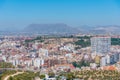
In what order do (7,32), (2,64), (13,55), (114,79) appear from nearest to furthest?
(114,79) → (2,64) → (13,55) → (7,32)

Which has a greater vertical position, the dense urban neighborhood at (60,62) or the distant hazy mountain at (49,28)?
the distant hazy mountain at (49,28)

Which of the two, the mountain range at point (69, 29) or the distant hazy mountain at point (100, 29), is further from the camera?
the mountain range at point (69, 29)

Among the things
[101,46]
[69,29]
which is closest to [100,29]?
[69,29]

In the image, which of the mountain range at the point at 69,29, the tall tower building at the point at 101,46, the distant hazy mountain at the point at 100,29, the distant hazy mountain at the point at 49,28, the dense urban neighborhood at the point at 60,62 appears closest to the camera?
the dense urban neighborhood at the point at 60,62

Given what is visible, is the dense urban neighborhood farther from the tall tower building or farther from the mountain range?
the mountain range

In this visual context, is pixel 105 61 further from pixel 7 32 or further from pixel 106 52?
pixel 7 32

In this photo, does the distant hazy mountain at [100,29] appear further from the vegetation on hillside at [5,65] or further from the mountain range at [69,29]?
the vegetation on hillside at [5,65]

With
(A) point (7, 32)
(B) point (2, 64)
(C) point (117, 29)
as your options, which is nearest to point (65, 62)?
(B) point (2, 64)

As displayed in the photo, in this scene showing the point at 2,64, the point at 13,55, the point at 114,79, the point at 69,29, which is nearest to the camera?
the point at 114,79

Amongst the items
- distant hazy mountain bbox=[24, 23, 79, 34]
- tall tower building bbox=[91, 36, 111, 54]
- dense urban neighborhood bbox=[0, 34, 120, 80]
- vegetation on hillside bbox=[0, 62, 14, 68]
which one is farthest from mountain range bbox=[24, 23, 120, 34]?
vegetation on hillside bbox=[0, 62, 14, 68]

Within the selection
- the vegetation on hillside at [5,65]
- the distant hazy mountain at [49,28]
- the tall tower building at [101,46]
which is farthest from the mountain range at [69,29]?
the vegetation on hillside at [5,65]

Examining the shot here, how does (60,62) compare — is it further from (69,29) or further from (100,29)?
(69,29)
